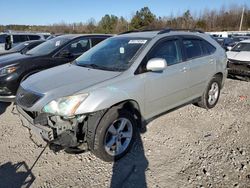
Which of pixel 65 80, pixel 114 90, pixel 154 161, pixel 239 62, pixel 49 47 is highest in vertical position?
pixel 49 47

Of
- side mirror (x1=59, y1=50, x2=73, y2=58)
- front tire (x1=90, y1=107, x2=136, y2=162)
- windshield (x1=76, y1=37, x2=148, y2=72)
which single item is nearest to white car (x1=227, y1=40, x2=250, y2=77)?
windshield (x1=76, y1=37, x2=148, y2=72)

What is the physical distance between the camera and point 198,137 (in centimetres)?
412

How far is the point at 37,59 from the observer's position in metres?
5.83

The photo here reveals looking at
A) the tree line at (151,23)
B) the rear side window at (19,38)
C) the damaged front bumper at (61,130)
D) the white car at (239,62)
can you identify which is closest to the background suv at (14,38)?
the rear side window at (19,38)

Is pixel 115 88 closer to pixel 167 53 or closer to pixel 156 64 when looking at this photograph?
pixel 156 64

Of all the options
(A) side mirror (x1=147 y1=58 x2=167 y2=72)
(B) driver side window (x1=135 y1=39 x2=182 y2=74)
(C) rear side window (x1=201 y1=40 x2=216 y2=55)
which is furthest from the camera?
(C) rear side window (x1=201 y1=40 x2=216 y2=55)

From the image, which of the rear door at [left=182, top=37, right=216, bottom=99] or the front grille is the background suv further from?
the front grille

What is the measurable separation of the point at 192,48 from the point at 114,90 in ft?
7.39

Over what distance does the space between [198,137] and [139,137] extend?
1.00 metres

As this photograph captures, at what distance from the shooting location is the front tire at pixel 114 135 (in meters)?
3.15

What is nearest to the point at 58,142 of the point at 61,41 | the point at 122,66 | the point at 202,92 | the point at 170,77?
the point at 122,66

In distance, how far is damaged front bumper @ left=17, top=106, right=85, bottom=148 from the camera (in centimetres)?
304

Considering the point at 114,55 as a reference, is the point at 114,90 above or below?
below

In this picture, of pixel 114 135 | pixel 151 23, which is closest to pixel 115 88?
pixel 114 135
